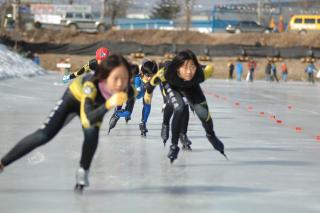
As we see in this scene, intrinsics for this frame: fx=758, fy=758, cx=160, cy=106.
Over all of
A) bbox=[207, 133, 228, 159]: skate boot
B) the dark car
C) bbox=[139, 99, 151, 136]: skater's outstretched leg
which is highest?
bbox=[207, 133, 228, 159]: skate boot

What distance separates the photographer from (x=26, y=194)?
5770 millimetres

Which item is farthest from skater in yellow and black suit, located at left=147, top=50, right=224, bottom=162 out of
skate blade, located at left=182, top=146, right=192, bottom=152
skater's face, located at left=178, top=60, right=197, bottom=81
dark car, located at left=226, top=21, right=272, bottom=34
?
dark car, located at left=226, top=21, right=272, bottom=34

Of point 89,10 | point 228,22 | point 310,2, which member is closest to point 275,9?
point 310,2

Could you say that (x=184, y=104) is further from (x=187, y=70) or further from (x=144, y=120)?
(x=144, y=120)

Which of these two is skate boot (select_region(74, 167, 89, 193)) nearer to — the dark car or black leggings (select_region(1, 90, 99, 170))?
black leggings (select_region(1, 90, 99, 170))

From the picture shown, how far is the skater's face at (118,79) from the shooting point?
556 cm

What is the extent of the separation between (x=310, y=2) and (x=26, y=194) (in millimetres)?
104527

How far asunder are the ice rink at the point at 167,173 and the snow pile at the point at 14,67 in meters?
15.5

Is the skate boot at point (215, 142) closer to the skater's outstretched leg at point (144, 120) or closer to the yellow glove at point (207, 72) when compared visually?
the yellow glove at point (207, 72)

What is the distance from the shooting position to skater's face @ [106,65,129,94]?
556cm

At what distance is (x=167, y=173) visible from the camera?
23.0 feet

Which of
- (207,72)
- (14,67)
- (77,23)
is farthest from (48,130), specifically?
(77,23)

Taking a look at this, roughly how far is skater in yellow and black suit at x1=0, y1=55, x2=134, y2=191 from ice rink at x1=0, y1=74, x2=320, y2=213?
0.35 metres

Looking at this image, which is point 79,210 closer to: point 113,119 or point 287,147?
point 287,147
